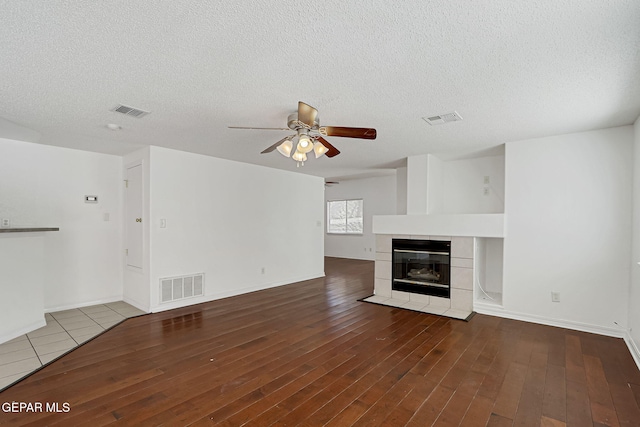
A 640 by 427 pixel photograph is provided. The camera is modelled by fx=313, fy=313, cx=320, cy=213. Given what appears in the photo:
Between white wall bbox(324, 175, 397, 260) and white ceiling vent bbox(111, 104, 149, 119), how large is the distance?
273 inches

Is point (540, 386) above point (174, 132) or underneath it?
underneath

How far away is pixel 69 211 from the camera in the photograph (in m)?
4.48

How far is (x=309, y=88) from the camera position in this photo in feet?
8.21

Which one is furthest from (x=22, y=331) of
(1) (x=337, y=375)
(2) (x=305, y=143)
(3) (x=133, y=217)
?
(2) (x=305, y=143)

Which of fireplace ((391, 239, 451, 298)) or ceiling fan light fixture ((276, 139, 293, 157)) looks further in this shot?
fireplace ((391, 239, 451, 298))

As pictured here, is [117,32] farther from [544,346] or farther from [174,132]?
[544,346]

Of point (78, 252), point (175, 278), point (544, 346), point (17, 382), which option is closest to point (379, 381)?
point (544, 346)

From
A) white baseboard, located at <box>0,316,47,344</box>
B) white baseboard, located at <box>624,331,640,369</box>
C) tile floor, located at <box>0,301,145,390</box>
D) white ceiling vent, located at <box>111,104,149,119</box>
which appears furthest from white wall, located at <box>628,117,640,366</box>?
white baseboard, located at <box>0,316,47,344</box>

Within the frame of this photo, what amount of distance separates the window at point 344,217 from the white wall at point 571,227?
579 cm

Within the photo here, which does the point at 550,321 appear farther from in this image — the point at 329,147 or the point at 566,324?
Result: the point at 329,147

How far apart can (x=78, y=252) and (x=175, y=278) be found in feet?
4.74

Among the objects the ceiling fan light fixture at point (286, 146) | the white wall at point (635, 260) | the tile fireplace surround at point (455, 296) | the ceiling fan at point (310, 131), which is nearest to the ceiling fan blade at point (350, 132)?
the ceiling fan at point (310, 131)

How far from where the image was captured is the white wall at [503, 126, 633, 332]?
3.51 metres

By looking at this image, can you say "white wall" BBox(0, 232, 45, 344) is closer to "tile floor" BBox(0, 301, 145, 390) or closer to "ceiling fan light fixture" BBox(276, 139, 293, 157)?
"tile floor" BBox(0, 301, 145, 390)
